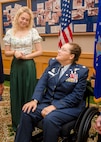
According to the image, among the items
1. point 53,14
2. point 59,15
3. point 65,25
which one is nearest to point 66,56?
point 65,25

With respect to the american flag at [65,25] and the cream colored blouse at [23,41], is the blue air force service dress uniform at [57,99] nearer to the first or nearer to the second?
the cream colored blouse at [23,41]

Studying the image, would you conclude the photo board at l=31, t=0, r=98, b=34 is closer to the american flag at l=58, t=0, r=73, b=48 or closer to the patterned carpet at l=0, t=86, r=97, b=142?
the american flag at l=58, t=0, r=73, b=48

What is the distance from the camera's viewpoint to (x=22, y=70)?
9.57ft

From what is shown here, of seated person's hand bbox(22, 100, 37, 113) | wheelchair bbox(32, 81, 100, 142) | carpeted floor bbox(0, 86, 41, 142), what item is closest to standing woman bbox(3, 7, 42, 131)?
carpeted floor bbox(0, 86, 41, 142)

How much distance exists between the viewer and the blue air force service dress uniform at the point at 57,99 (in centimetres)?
211

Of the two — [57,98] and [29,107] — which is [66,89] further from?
[29,107]

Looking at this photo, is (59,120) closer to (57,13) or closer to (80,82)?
(80,82)

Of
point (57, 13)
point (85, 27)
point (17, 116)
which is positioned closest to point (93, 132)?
point (17, 116)

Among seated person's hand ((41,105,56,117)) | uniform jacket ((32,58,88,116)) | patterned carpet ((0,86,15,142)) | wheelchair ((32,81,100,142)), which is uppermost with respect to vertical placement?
uniform jacket ((32,58,88,116))

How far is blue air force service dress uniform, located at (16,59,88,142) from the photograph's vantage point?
83.2 inches

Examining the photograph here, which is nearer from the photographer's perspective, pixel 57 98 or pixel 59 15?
pixel 57 98

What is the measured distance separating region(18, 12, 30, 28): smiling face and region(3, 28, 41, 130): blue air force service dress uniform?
0.38 ft

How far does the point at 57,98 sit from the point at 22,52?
0.77 meters

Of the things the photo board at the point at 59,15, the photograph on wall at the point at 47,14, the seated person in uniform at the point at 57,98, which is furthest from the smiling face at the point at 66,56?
the photograph on wall at the point at 47,14
